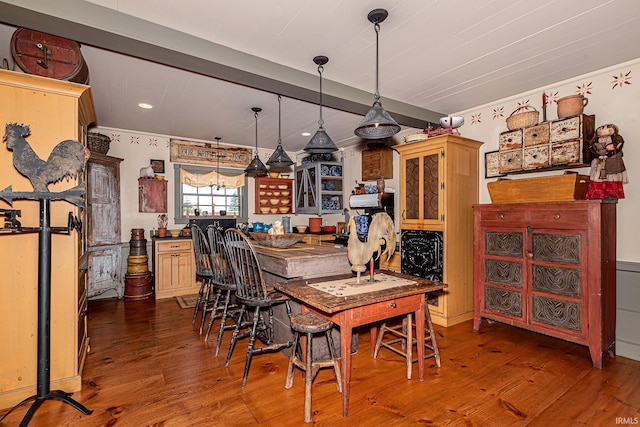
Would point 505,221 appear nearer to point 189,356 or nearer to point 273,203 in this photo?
point 189,356

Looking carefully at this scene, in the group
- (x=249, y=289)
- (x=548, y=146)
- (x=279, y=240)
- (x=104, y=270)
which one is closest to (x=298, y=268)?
(x=249, y=289)

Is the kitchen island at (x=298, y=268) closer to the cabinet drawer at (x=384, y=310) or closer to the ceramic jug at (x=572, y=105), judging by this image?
the cabinet drawer at (x=384, y=310)

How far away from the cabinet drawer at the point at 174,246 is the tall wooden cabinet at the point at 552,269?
4.14m

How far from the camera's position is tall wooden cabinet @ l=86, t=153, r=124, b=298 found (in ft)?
14.9

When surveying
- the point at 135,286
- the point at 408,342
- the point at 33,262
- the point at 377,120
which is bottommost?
the point at 135,286

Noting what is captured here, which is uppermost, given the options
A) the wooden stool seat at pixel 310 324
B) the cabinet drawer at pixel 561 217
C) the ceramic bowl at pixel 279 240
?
the cabinet drawer at pixel 561 217

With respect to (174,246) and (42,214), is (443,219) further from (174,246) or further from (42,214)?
(174,246)

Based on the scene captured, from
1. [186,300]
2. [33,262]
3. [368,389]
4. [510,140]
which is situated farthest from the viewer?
[186,300]

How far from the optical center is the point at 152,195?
17.7ft

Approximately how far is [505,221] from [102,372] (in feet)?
12.9

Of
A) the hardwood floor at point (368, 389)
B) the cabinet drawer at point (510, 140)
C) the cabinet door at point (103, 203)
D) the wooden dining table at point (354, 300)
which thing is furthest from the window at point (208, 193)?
the cabinet drawer at point (510, 140)

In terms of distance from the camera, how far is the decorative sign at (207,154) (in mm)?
5609

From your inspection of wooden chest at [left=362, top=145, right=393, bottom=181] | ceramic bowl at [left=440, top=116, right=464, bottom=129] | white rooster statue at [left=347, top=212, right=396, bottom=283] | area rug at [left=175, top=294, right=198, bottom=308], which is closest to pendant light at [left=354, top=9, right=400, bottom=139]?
white rooster statue at [left=347, top=212, right=396, bottom=283]

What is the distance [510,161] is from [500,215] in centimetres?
65
